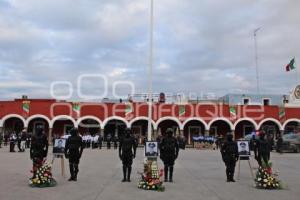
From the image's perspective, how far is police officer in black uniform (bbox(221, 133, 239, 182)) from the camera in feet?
46.2

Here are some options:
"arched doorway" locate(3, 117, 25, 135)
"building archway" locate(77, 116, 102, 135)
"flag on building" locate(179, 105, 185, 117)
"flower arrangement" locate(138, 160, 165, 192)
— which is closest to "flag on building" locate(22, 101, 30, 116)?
"arched doorway" locate(3, 117, 25, 135)

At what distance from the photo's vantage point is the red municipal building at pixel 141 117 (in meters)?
46.2

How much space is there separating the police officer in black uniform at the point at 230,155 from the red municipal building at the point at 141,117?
31.1 m

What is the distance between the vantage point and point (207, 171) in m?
17.7

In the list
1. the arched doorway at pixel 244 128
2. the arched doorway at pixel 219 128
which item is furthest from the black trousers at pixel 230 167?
the arched doorway at pixel 244 128

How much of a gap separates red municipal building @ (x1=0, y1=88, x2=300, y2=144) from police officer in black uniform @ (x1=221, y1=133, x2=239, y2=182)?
102 feet

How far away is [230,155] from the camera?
14086mm

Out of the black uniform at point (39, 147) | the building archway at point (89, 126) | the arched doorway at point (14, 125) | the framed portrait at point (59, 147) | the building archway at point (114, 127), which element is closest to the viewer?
the black uniform at point (39, 147)

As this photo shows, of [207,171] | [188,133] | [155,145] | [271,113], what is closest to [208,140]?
[188,133]

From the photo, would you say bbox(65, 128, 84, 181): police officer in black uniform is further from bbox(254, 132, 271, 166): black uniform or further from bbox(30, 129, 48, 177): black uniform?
bbox(254, 132, 271, 166): black uniform

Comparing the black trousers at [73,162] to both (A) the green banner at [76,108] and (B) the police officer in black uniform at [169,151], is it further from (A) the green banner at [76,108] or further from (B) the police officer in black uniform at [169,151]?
(A) the green banner at [76,108]

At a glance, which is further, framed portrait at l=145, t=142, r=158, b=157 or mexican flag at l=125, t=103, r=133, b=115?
mexican flag at l=125, t=103, r=133, b=115

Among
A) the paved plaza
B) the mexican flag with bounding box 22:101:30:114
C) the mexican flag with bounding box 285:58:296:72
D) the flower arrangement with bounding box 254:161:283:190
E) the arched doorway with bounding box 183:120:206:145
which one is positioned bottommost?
the paved plaza

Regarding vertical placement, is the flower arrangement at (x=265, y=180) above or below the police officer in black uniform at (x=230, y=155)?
below
